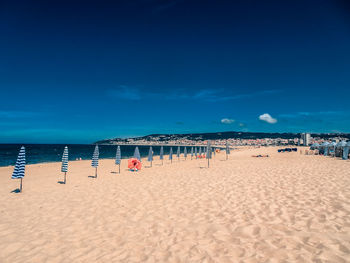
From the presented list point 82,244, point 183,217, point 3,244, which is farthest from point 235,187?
point 3,244

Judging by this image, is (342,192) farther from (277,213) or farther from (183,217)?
(183,217)

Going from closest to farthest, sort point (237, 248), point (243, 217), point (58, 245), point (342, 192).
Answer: point (237, 248) → point (58, 245) → point (243, 217) → point (342, 192)

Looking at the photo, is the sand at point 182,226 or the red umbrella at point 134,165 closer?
the sand at point 182,226

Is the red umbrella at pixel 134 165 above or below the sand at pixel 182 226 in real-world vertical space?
above

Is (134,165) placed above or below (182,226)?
above

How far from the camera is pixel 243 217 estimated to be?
539 cm

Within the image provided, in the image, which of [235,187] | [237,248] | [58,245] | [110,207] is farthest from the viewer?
[235,187]

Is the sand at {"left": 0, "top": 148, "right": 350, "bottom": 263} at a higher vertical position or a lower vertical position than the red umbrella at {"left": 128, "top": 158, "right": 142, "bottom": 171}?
lower

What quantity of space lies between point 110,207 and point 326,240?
224 inches

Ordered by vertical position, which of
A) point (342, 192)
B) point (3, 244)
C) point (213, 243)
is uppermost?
point (342, 192)

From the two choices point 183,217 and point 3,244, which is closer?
point 3,244

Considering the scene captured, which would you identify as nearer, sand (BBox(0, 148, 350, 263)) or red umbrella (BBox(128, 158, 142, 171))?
sand (BBox(0, 148, 350, 263))

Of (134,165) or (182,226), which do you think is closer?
(182,226)

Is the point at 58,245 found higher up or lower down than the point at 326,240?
lower down
